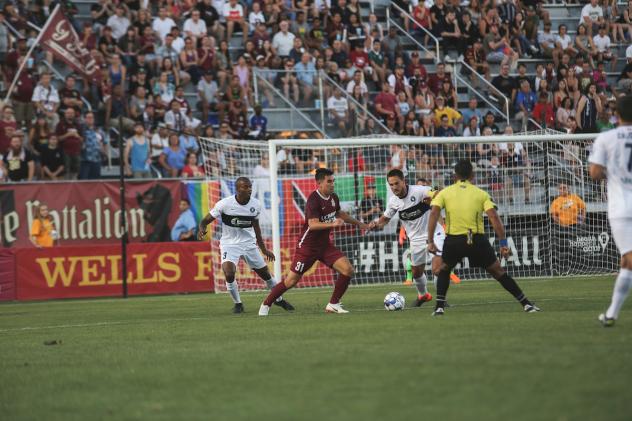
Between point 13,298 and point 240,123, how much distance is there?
25.4ft

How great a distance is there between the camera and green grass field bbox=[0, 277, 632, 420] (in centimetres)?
793

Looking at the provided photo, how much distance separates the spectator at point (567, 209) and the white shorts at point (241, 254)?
1009 cm

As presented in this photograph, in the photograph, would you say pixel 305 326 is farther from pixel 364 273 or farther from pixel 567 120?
pixel 567 120

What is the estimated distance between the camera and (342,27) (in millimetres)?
33344

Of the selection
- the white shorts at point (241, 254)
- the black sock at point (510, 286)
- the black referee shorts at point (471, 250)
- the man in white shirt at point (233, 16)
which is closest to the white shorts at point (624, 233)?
the black referee shorts at point (471, 250)

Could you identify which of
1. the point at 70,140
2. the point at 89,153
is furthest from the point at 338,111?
the point at 70,140

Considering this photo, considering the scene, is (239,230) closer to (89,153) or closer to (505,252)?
(505,252)

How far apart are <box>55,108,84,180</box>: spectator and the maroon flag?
3.77ft

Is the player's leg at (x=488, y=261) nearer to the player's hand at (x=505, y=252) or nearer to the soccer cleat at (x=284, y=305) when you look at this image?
the soccer cleat at (x=284, y=305)

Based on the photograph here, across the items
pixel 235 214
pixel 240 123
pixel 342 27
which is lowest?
pixel 235 214

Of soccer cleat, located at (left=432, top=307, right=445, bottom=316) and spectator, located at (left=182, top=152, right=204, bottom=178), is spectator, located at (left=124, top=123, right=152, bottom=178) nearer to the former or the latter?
spectator, located at (left=182, top=152, right=204, bottom=178)

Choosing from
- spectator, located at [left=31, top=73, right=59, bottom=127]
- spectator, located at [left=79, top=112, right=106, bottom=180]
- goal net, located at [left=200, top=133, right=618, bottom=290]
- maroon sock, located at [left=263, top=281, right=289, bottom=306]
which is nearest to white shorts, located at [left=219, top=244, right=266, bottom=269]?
maroon sock, located at [left=263, top=281, right=289, bottom=306]

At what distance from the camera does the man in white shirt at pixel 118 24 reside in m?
29.8

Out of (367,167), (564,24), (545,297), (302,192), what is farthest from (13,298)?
(564,24)
